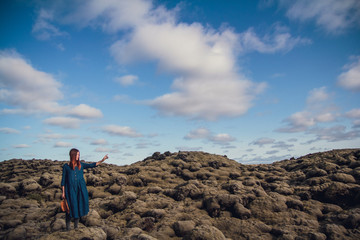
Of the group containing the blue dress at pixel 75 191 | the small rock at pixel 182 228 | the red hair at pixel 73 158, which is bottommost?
the small rock at pixel 182 228

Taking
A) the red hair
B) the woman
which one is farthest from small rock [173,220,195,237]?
the red hair

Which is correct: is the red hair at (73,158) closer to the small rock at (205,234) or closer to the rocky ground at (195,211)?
the rocky ground at (195,211)

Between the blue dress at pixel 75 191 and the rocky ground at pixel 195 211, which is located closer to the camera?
the blue dress at pixel 75 191

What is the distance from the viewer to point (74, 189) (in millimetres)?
7816

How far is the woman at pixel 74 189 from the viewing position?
7723 millimetres

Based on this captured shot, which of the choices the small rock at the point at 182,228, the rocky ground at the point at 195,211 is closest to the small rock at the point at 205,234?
the rocky ground at the point at 195,211

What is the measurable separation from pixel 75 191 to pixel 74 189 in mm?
87

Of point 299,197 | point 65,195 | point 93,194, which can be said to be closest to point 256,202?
point 299,197

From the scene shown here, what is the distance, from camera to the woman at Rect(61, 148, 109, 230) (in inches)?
304

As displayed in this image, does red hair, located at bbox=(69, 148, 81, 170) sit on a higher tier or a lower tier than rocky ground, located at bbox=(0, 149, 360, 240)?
higher

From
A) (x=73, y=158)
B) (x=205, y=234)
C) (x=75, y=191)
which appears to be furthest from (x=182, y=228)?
(x=73, y=158)

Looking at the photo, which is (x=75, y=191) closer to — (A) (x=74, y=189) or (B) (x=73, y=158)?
(A) (x=74, y=189)

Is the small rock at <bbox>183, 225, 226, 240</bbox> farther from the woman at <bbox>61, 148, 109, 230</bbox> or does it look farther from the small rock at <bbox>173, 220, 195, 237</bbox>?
the woman at <bbox>61, 148, 109, 230</bbox>

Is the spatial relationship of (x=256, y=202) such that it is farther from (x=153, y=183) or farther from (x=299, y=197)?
(x=153, y=183)
